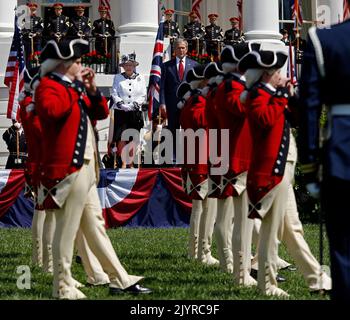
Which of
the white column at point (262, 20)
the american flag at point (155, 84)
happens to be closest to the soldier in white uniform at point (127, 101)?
the american flag at point (155, 84)

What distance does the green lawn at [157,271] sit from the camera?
8883 mm

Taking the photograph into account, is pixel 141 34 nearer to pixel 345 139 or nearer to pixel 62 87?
pixel 62 87

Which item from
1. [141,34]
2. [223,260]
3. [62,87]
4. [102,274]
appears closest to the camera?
[62,87]

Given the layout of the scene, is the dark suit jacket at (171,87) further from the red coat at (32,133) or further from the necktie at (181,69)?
the red coat at (32,133)

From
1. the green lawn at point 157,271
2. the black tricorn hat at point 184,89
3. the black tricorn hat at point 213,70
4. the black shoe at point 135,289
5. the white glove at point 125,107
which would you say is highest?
the black tricorn hat at point 213,70

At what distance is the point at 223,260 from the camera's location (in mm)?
10352

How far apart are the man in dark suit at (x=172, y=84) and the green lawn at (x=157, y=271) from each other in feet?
9.73

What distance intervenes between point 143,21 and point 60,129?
Answer: 585 inches

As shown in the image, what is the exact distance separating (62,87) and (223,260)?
9.61 ft

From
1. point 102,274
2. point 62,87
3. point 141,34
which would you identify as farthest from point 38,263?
point 141,34

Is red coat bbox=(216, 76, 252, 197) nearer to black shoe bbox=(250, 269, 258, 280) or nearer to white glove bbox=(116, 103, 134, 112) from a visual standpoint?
black shoe bbox=(250, 269, 258, 280)

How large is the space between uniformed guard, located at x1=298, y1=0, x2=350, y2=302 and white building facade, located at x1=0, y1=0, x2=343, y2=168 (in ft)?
52.6

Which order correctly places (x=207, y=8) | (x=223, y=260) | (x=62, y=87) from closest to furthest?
(x=62, y=87)
(x=223, y=260)
(x=207, y=8)

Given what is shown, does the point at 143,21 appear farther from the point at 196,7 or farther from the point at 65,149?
the point at 65,149
